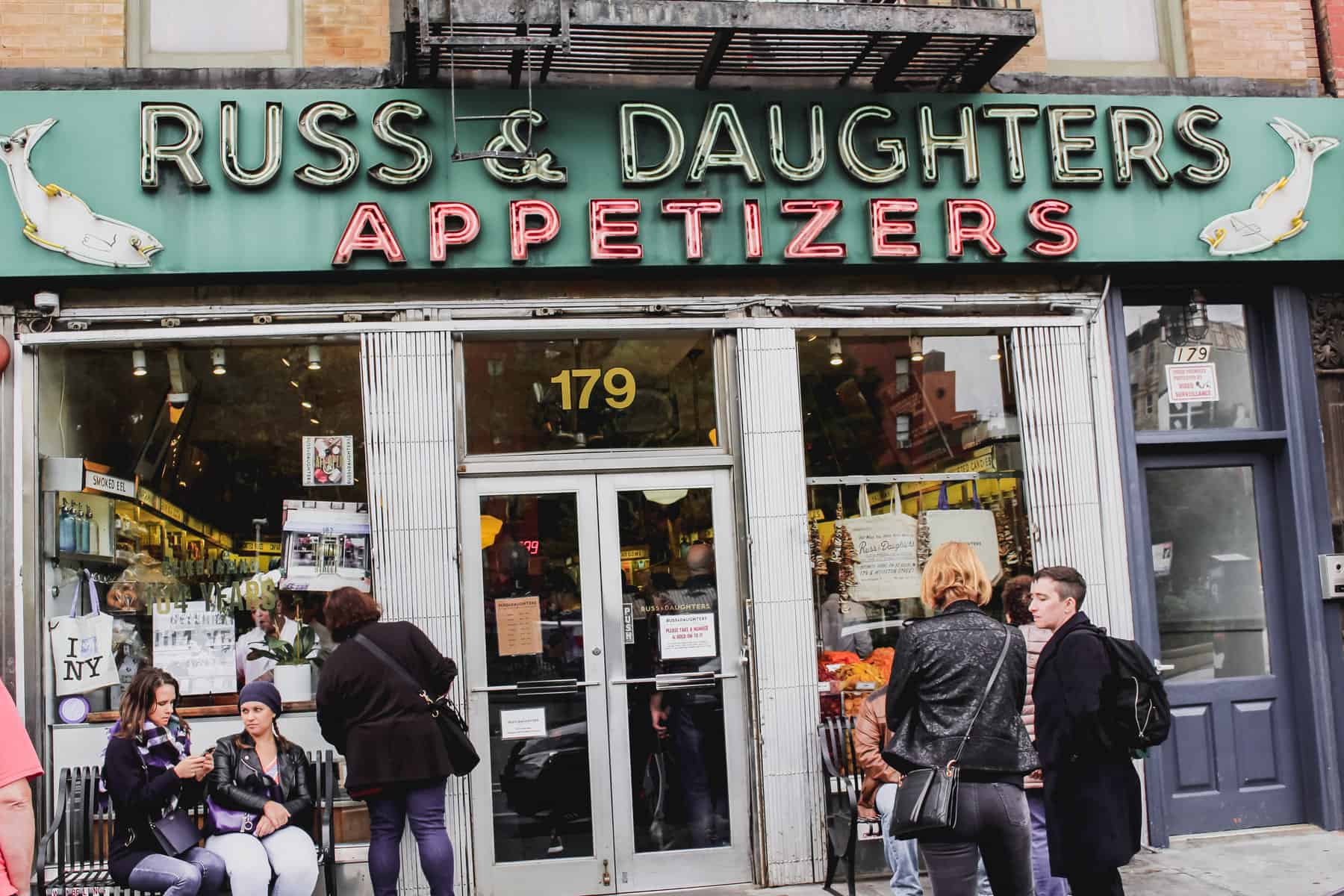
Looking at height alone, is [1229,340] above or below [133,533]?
above

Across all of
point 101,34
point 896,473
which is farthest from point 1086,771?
point 101,34

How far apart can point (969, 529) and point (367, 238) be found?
13.2 feet

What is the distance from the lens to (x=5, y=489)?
6.83 m

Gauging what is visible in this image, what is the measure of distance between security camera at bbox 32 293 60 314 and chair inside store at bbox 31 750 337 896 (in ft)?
8.27

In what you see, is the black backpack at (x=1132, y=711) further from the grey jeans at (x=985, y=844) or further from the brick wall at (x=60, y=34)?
the brick wall at (x=60, y=34)

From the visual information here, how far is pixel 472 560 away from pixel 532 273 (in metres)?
1.70

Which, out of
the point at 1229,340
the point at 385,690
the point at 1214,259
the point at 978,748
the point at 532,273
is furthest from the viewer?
the point at 1229,340

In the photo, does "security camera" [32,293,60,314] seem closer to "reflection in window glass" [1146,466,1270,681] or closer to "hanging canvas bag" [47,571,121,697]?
"hanging canvas bag" [47,571,121,697]

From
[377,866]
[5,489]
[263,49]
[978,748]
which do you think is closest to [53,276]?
[5,489]

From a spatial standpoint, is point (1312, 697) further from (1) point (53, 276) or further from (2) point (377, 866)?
(1) point (53, 276)

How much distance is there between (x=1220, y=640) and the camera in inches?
316

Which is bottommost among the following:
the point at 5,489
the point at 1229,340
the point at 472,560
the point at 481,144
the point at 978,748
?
the point at 978,748

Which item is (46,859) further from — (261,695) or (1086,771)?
(1086,771)

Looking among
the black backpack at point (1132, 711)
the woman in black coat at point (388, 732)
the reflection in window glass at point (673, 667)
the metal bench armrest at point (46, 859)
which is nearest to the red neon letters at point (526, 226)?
the reflection in window glass at point (673, 667)
